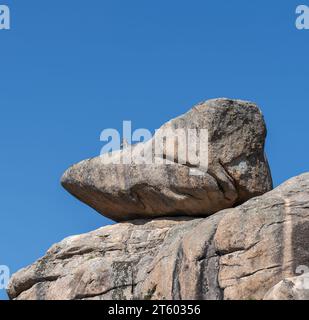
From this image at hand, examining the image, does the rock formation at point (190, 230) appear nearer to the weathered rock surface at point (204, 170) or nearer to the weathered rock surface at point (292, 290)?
the weathered rock surface at point (204, 170)

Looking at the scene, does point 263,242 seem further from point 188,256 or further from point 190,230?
point 190,230

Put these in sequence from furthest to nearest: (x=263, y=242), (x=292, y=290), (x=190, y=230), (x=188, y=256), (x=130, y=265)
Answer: (x=130, y=265) → (x=190, y=230) → (x=188, y=256) → (x=263, y=242) → (x=292, y=290)

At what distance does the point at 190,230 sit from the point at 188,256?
177 cm

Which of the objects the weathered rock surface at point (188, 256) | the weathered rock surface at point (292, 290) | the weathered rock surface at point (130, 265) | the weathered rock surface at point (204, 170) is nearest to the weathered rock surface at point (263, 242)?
the weathered rock surface at point (188, 256)

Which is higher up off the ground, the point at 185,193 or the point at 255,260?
the point at 185,193

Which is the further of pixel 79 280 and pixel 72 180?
pixel 72 180

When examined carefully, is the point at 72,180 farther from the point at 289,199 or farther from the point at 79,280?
the point at 289,199

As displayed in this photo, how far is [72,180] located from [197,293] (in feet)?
27.6

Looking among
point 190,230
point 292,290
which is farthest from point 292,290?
point 190,230

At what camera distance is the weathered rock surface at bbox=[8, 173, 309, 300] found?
99.7 ft

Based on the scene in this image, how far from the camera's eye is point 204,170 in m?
35.6

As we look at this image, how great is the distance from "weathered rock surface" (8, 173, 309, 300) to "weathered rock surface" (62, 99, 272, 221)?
745mm
